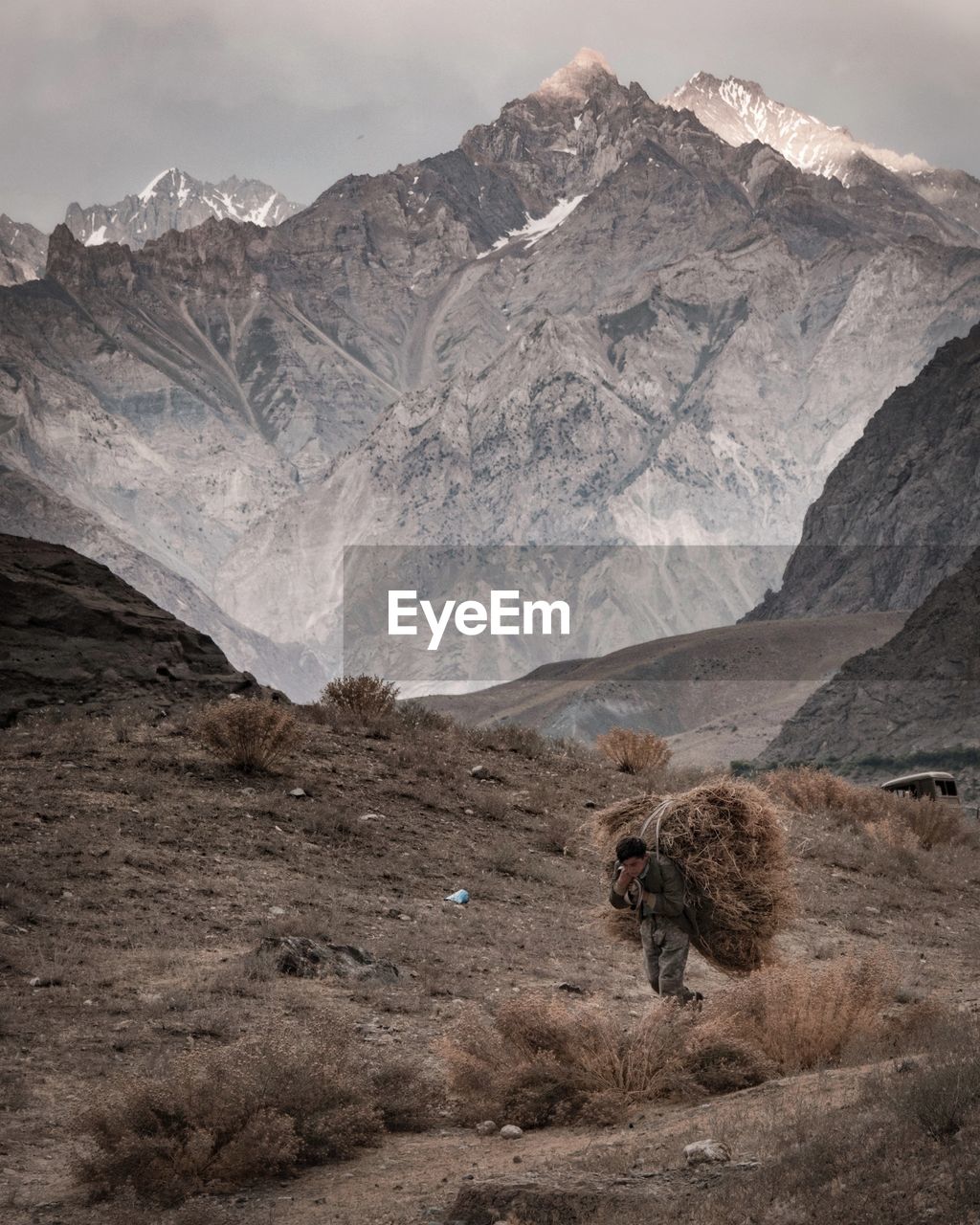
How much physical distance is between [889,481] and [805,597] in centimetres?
1569

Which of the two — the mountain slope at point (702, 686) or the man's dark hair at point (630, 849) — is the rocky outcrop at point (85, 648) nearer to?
the man's dark hair at point (630, 849)

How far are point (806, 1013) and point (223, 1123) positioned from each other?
137 inches

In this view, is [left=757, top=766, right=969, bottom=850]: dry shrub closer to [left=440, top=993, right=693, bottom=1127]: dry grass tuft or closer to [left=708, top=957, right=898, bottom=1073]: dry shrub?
[left=708, top=957, right=898, bottom=1073]: dry shrub

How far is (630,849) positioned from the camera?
11.0m

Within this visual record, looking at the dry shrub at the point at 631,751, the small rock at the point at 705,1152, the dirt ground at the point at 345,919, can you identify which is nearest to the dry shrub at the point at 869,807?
the dirt ground at the point at 345,919

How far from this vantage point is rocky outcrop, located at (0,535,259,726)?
20578 mm

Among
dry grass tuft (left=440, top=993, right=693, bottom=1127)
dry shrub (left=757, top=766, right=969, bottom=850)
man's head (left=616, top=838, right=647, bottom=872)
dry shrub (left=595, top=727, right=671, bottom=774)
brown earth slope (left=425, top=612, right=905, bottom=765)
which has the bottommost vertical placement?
dry grass tuft (left=440, top=993, right=693, bottom=1127)

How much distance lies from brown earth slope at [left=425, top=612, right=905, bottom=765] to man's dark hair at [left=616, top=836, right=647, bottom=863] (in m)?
120

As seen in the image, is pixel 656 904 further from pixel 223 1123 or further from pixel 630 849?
pixel 223 1123

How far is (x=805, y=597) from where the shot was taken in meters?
179

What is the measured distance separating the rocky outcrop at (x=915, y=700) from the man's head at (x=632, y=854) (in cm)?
6753

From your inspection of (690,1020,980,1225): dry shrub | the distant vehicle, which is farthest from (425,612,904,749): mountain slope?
(690,1020,980,1225): dry shrub

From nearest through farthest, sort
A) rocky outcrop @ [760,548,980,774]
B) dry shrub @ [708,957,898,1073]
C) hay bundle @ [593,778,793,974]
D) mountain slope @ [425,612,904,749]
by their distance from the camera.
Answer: dry shrub @ [708,957,898,1073]
hay bundle @ [593,778,793,974]
rocky outcrop @ [760,548,980,774]
mountain slope @ [425,612,904,749]

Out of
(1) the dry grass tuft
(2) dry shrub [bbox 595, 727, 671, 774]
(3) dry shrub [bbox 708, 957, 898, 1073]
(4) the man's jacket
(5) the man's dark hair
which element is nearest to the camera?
(1) the dry grass tuft
